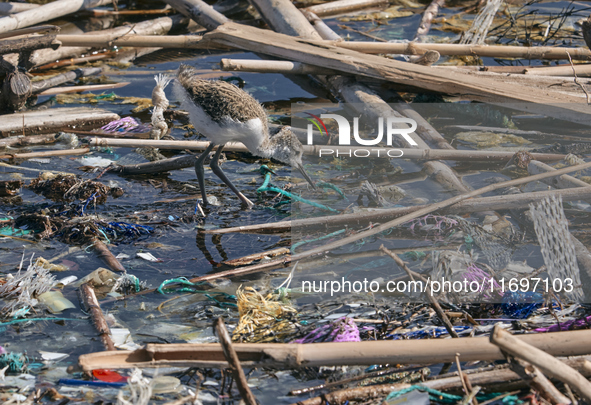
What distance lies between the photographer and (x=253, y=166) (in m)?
6.38

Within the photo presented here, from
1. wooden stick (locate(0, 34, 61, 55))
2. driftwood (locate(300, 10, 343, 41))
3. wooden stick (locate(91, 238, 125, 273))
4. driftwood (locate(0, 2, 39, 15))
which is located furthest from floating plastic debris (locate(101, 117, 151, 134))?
driftwood (locate(300, 10, 343, 41))

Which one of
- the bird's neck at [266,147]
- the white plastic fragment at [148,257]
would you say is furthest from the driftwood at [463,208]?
the bird's neck at [266,147]

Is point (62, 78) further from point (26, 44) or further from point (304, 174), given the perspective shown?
point (304, 174)

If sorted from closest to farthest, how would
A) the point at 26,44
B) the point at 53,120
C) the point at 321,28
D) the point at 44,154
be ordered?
the point at 44,154 → the point at 26,44 → the point at 53,120 → the point at 321,28

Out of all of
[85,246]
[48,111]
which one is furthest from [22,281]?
[48,111]

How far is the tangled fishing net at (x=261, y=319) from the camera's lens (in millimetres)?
3691

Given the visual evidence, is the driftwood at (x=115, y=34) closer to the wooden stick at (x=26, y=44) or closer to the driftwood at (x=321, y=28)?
the wooden stick at (x=26, y=44)

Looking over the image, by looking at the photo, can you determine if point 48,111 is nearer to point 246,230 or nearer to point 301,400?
point 246,230

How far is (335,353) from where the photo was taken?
113 inches

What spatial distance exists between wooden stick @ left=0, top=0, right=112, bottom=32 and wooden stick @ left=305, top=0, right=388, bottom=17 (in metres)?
3.44

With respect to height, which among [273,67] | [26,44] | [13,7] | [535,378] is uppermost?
[13,7]

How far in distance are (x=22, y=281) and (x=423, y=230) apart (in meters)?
2.96

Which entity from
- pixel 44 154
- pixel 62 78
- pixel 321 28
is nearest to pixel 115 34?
pixel 62 78

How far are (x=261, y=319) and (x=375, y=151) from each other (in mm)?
2635
